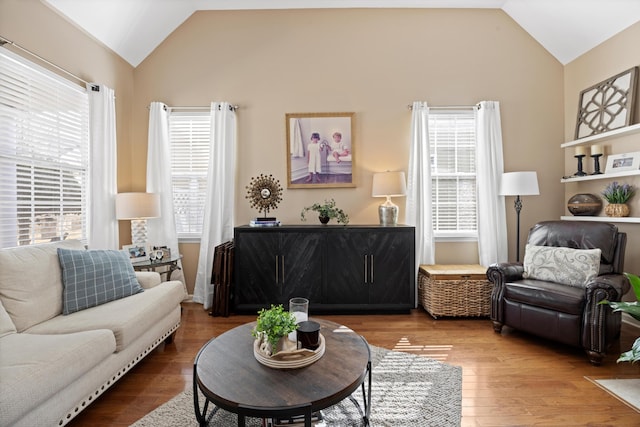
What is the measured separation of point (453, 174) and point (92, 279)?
3.79 metres

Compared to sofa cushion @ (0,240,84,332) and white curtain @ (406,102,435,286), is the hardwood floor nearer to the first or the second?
sofa cushion @ (0,240,84,332)

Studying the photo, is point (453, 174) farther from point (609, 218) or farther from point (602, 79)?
point (602, 79)

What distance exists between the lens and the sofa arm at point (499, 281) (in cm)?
277

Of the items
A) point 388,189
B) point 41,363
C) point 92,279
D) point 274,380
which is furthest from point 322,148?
point 41,363

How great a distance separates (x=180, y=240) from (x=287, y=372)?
2.89 meters

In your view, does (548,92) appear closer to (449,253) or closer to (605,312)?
(449,253)

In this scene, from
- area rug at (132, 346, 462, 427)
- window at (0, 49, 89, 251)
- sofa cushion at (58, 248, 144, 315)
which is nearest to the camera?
area rug at (132, 346, 462, 427)

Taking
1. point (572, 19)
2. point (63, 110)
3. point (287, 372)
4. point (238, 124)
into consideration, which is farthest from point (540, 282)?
point (63, 110)

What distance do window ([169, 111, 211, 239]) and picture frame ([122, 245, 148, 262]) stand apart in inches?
22.9

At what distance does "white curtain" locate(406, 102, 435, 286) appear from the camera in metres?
3.57

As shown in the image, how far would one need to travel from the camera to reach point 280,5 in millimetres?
3637

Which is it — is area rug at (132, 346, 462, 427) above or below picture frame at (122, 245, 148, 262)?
below

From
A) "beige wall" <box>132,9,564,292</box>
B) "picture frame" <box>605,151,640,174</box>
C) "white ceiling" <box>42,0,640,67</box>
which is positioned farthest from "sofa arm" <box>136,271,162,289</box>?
"picture frame" <box>605,151,640,174</box>

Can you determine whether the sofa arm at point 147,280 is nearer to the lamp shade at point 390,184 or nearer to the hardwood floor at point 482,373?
the hardwood floor at point 482,373
